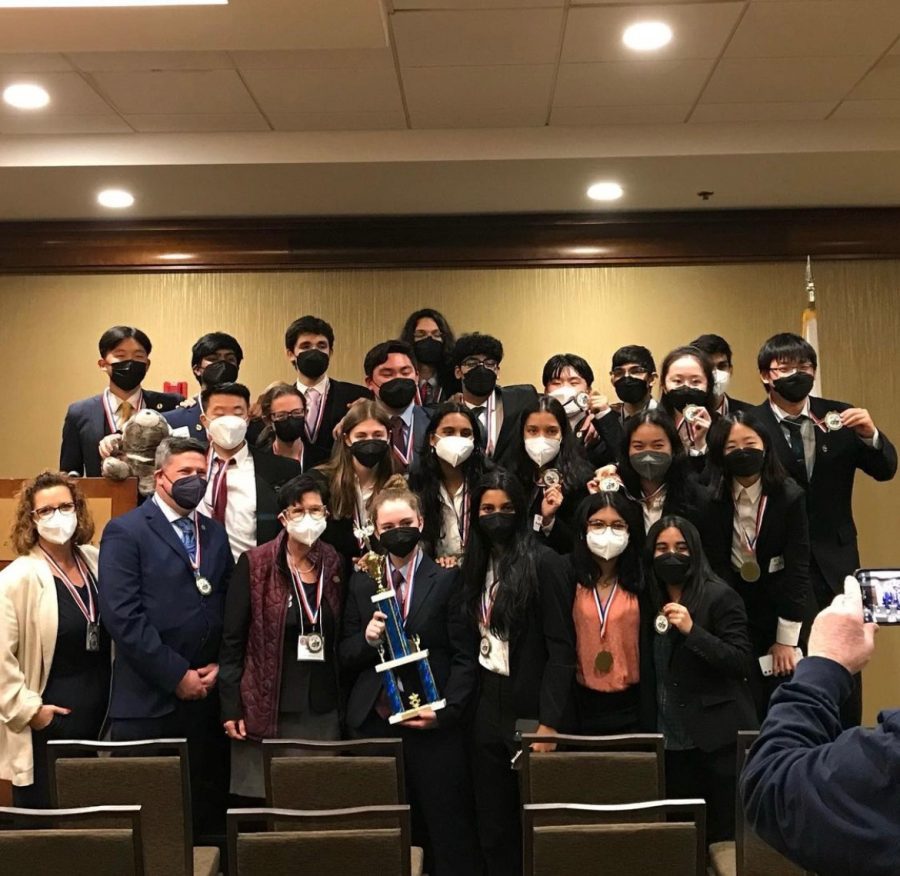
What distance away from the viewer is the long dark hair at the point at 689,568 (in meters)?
3.83

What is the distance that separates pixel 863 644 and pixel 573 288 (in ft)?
18.3

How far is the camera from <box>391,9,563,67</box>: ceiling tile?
436 cm

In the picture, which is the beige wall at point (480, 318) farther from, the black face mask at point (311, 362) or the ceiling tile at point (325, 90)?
the black face mask at point (311, 362)

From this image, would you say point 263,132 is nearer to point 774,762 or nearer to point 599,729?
point 599,729

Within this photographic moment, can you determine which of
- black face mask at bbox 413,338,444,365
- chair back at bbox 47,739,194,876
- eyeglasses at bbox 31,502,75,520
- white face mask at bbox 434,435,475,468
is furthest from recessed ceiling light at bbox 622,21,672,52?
chair back at bbox 47,739,194,876

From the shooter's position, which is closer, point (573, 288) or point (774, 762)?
point (774, 762)

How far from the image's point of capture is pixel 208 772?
169 inches

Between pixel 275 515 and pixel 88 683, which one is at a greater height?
pixel 275 515

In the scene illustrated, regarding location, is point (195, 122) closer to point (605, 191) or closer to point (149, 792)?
point (605, 191)

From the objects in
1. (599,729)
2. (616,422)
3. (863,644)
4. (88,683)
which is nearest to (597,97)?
(616,422)

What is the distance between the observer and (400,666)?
3.88 m

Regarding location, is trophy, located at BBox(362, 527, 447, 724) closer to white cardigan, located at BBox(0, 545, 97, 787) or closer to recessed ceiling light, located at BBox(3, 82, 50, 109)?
white cardigan, located at BBox(0, 545, 97, 787)

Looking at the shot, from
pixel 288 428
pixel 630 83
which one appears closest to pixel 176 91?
pixel 288 428

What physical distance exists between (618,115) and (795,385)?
182 centimetres
